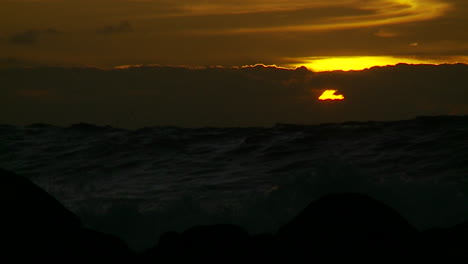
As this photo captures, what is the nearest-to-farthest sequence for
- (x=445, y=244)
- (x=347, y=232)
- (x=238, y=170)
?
1. (x=347, y=232)
2. (x=445, y=244)
3. (x=238, y=170)

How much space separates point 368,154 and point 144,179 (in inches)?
230

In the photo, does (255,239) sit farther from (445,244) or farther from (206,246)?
(445,244)

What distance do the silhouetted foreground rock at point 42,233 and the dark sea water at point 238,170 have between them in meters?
4.44

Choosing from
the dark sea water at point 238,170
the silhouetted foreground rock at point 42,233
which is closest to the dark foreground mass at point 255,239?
the silhouetted foreground rock at point 42,233

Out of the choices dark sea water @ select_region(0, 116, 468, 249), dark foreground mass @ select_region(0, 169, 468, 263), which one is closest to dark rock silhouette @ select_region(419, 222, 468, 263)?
dark foreground mass @ select_region(0, 169, 468, 263)

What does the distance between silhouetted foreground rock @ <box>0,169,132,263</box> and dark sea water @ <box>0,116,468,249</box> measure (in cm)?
444

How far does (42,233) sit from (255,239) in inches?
97.3

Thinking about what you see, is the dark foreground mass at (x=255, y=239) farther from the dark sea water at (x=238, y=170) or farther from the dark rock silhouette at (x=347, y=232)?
the dark sea water at (x=238, y=170)

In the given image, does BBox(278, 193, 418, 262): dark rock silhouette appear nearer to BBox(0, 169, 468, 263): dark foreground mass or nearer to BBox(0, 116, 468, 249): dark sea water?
BBox(0, 169, 468, 263): dark foreground mass

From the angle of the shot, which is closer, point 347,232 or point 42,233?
point 347,232

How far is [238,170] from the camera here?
1619cm

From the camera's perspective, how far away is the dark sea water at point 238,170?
12.7 meters

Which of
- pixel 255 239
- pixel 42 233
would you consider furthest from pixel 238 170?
pixel 42 233

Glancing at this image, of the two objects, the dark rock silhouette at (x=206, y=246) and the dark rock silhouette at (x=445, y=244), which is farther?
the dark rock silhouette at (x=206, y=246)
